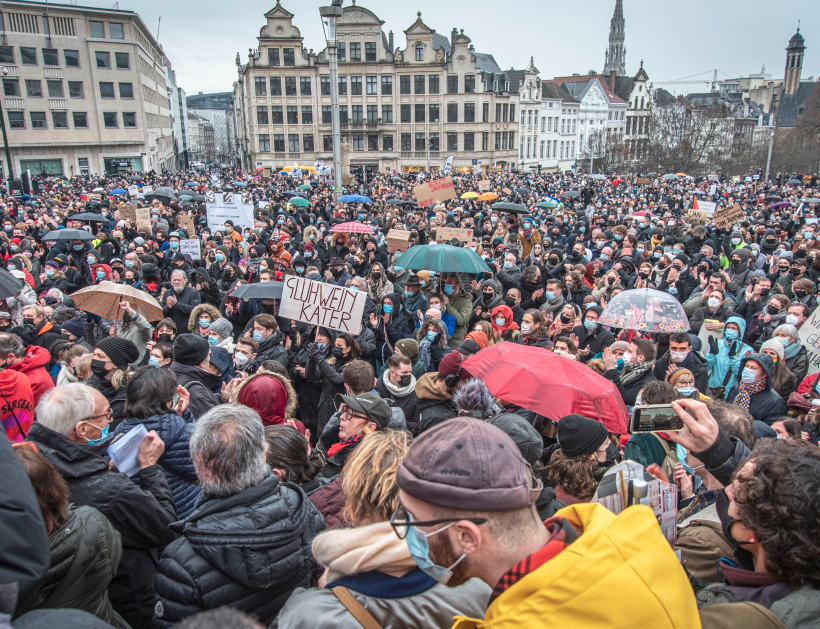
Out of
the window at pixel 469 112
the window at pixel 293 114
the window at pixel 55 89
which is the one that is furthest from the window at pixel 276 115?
the window at pixel 469 112

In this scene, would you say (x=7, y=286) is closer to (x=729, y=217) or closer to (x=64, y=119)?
(x=729, y=217)

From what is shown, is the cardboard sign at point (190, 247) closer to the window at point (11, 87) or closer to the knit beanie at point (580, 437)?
the knit beanie at point (580, 437)

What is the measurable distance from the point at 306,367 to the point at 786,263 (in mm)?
7767

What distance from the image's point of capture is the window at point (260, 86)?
57.2m

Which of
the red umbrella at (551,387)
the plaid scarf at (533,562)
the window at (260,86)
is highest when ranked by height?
the window at (260,86)

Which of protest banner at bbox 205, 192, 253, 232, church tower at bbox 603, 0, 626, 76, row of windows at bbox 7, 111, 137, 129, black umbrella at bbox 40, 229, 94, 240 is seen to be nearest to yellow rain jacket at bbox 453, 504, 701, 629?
black umbrella at bbox 40, 229, 94, 240

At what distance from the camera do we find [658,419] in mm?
2514

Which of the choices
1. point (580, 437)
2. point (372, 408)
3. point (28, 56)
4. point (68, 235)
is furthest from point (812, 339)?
point (28, 56)

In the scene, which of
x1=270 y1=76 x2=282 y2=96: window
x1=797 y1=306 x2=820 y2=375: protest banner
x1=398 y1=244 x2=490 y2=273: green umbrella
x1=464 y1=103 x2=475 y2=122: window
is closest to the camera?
x1=797 y1=306 x2=820 y2=375: protest banner

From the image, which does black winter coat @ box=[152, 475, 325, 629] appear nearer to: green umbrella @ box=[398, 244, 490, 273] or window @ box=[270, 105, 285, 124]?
green umbrella @ box=[398, 244, 490, 273]

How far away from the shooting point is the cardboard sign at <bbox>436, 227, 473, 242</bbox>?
12266 millimetres

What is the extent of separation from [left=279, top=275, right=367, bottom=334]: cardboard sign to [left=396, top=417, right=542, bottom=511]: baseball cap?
4.37 metres

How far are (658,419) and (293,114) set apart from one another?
2414 inches

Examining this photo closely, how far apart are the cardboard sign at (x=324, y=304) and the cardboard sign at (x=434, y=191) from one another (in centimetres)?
1094
